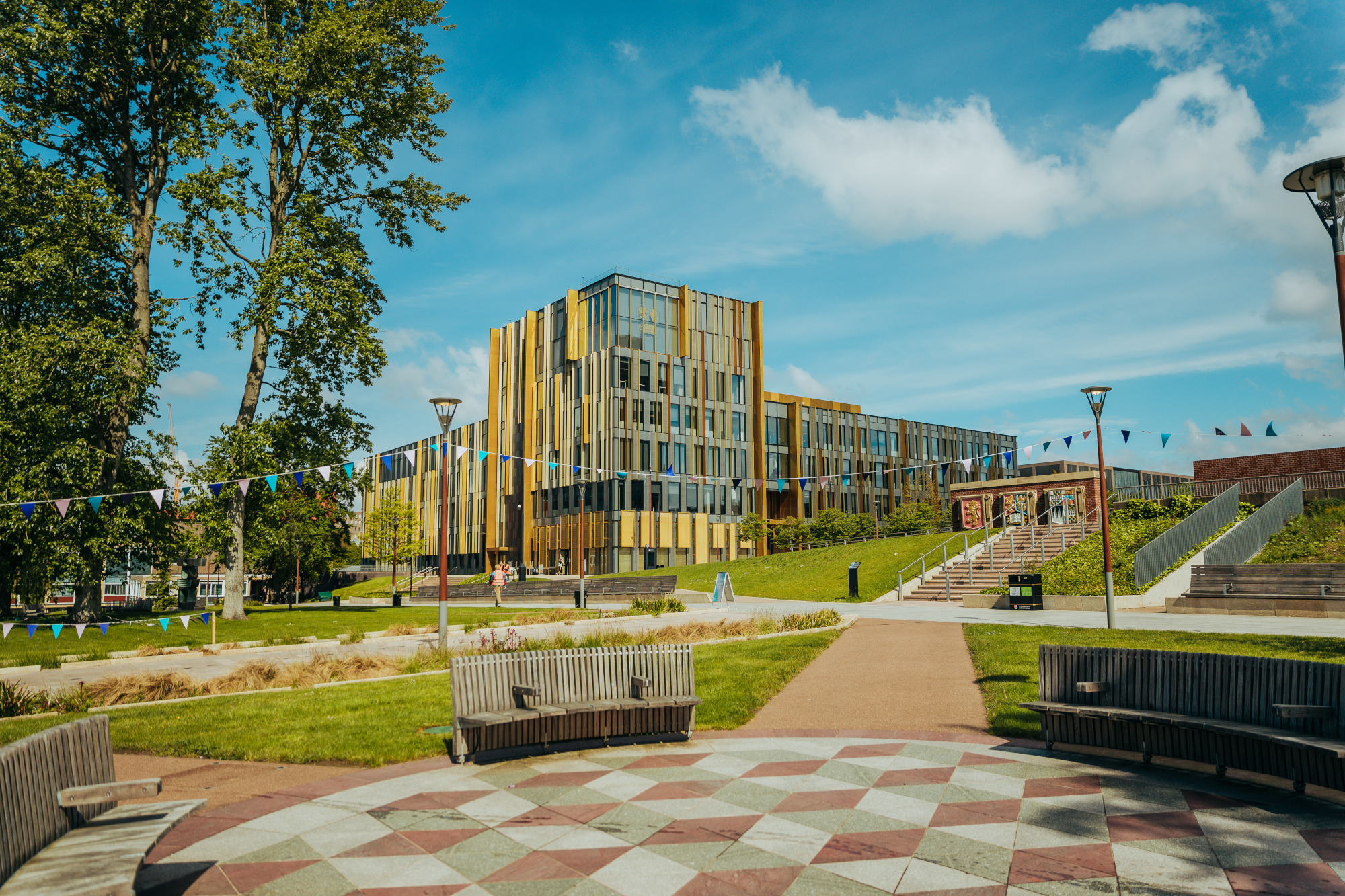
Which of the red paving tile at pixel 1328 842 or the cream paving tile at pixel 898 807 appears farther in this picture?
the cream paving tile at pixel 898 807

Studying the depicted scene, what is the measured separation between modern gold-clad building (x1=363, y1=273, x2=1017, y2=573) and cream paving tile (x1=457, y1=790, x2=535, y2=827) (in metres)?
49.1

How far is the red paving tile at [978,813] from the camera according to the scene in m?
5.69

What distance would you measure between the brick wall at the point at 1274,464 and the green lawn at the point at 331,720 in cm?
3437

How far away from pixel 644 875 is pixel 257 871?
7.70 feet

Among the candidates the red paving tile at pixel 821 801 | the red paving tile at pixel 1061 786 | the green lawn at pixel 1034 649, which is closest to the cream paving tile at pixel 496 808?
the red paving tile at pixel 821 801

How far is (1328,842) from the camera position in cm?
505

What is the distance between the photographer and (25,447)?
23.2 meters

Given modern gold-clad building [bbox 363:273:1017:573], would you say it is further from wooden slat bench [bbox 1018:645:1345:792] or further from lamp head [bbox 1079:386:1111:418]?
wooden slat bench [bbox 1018:645:1345:792]

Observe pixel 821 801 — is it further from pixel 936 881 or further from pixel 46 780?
pixel 46 780

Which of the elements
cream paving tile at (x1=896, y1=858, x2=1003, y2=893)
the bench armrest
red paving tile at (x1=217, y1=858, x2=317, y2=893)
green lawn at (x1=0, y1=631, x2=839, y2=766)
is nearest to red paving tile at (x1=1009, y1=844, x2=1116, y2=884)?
cream paving tile at (x1=896, y1=858, x2=1003, y2=893)

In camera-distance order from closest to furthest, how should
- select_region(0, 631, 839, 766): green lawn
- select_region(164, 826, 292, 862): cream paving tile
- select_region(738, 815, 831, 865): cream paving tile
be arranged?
1. select_region(738, 815, 831, 865): cream paving tile
2. select_region(164, 826, 292, 862): cream paving tile
3. select_region(0, 631, 839, 766): green lawn

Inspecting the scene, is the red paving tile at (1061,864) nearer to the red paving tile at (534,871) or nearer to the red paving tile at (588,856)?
the red paving tile at (588,856)

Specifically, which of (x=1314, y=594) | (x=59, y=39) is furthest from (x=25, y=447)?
(x=1314, y=594)

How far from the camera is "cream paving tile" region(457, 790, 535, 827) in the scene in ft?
19.6
